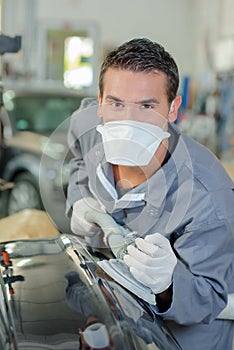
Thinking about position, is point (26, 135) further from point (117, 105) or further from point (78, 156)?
point (117, 105)

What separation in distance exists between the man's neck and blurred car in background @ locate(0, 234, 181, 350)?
194 millimetres

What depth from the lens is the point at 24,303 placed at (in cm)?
105

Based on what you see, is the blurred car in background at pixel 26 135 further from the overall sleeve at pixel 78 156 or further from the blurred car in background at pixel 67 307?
the blurred car in background at pixel 67 307

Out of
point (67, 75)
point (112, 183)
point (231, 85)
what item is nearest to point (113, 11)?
point (67, 75)

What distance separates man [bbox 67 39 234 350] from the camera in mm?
1160

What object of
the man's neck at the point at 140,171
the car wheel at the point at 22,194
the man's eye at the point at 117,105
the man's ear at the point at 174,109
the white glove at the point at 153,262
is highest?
the man's eye at the point at 117,105

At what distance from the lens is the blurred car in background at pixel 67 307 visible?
3.14 feet

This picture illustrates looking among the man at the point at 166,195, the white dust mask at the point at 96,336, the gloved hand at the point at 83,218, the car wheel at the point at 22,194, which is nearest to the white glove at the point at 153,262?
the man at the point at 166,195

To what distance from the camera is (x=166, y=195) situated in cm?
128

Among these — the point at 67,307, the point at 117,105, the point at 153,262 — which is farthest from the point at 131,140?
the point at 67,307

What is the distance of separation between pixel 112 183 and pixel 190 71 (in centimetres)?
911

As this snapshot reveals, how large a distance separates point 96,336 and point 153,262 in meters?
0.20

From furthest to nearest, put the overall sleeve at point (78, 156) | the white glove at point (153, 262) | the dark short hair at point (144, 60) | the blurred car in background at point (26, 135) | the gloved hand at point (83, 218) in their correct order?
1. the blurred car in background at point (26, 135)
2. the overall sleeve at point (78, 156)
3. the gloved hand at point (83, 218)
4. the dark short hair at point (144, 60)
5. the white glove at point (153, 262)

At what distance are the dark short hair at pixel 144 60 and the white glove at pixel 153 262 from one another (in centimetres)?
34
